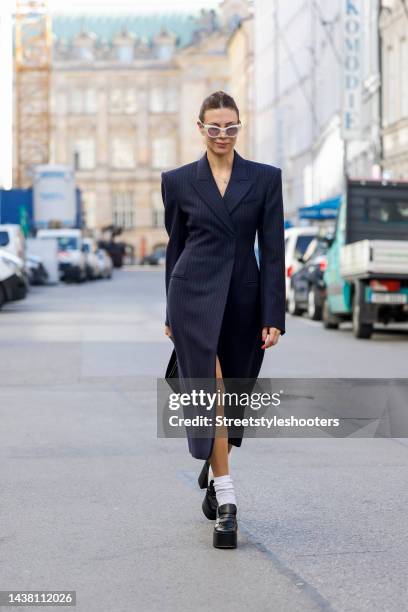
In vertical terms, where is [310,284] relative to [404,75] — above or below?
below

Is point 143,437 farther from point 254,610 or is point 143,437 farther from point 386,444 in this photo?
point 254,610

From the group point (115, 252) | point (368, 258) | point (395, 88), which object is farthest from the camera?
point (115, 252)

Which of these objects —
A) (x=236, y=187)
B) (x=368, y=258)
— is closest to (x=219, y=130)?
(x=236, y=187)

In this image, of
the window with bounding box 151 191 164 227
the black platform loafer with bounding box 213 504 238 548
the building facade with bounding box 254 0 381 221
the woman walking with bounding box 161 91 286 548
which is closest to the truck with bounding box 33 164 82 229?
the building facade with bounding box 254 0 381 221

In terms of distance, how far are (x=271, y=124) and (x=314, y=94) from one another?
1861 cm

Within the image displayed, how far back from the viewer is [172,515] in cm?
673

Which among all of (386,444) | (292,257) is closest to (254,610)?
(386,444)

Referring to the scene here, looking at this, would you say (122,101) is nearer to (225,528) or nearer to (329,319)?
(329,319)

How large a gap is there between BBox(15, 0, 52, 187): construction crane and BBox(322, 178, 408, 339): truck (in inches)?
3665

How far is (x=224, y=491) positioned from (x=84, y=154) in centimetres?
13730

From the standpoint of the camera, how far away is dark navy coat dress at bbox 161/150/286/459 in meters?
6.14

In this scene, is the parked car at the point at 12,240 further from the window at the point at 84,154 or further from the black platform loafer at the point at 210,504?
the window at the point at 84,154

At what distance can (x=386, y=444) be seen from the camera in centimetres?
930

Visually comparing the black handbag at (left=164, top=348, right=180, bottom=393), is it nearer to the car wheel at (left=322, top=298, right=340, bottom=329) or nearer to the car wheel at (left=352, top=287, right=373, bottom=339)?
the car wheel at (left=352, top=287, right=373, bottom=339)
